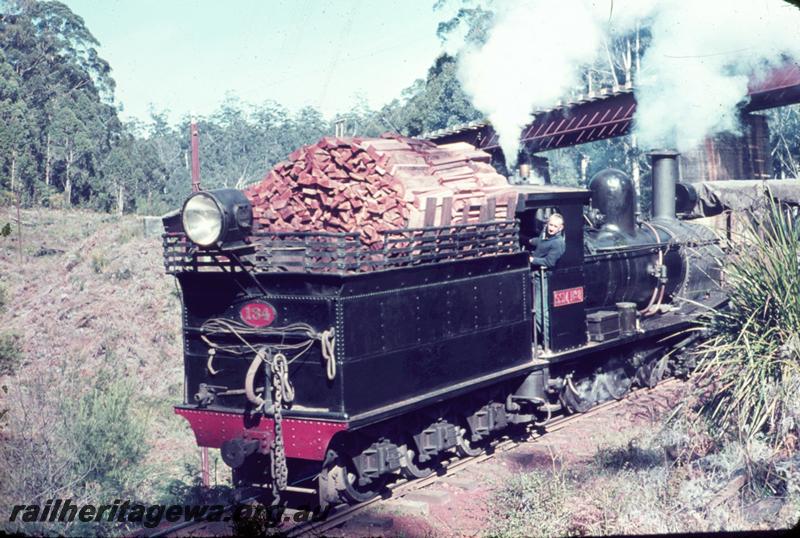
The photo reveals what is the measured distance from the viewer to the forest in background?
66.0 feet

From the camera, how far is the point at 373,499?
709 centimetres

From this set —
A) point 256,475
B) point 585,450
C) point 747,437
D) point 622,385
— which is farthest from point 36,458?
point 622,385

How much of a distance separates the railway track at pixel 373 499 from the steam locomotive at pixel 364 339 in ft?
0.40

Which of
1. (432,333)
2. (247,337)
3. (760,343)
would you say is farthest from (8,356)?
(760,343)

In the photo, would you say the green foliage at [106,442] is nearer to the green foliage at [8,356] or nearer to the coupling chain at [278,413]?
the coupling chain at [278,413]

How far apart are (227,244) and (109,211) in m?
24.0

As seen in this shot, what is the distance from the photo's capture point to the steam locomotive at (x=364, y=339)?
6.44m

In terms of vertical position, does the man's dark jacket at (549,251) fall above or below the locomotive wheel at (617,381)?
above

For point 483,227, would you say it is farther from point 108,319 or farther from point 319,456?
point 108,319

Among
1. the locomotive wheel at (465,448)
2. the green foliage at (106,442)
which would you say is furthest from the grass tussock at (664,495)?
the green foliage at (106,442)

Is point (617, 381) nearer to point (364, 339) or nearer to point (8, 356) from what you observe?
point (364, 339)

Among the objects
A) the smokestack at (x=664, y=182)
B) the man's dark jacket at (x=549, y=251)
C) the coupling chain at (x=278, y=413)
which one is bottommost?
the coupling chain at (x=278, y=413)

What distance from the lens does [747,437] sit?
673 centimetres

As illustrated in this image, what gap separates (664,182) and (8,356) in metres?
10.9
